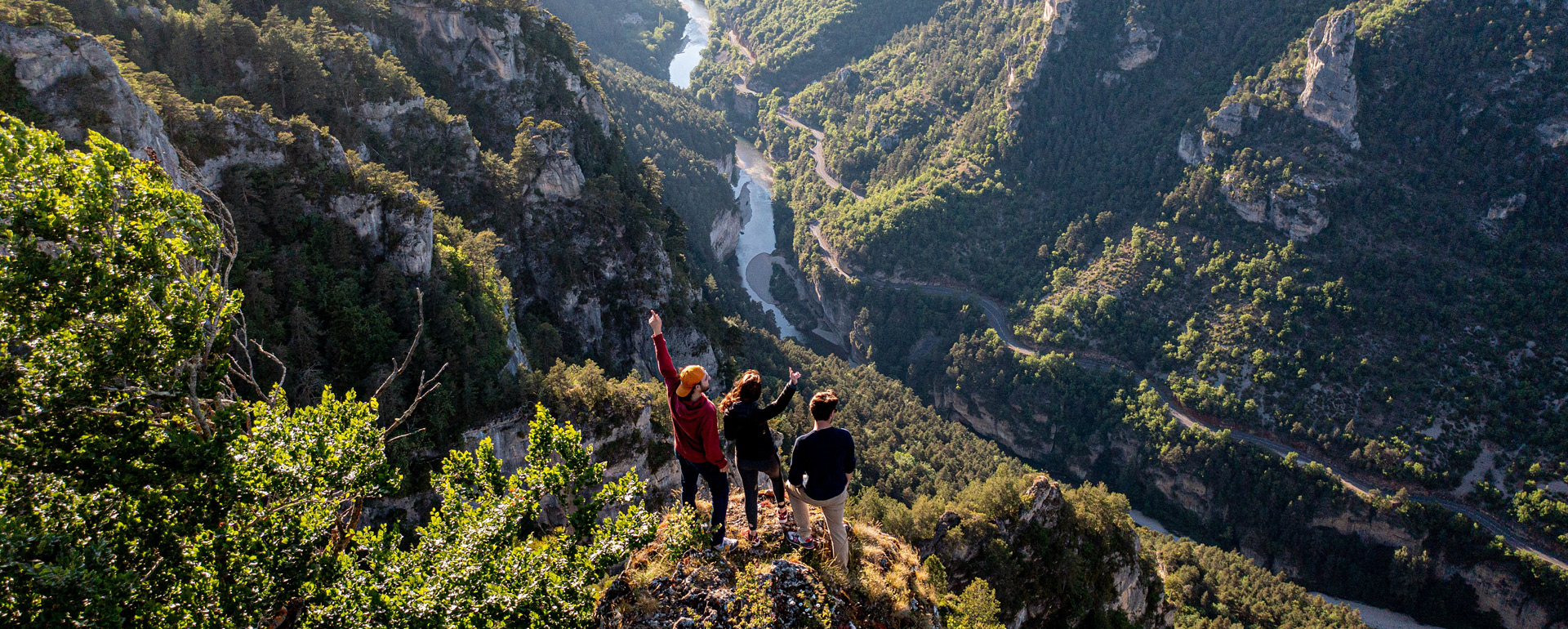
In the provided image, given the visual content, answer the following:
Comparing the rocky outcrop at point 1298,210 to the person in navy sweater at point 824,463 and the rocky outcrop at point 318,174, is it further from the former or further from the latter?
the person in navy sweater at point 824,463

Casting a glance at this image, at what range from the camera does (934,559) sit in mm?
17156

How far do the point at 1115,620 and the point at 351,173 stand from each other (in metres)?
39.0

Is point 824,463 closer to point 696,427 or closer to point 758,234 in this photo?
point 696,427

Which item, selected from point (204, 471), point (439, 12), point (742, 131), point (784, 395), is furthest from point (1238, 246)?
point (742, 131)

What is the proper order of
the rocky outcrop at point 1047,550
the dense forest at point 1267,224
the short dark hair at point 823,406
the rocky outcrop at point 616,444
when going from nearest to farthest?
the short dark hair at point 823,406 → the rocky outcrop at point 1047,550 → the rocky outcrop at point 616,444 → the dense forest at point 1267,224

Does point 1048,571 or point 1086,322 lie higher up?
point 1048,571

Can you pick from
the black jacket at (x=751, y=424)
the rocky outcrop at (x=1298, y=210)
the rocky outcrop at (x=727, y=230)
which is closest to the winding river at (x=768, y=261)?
the rocky outcrop at (x=727, y=230)

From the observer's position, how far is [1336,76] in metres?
84.1

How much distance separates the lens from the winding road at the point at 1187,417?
64.9 metres

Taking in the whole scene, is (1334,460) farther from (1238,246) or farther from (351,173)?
(351,173)

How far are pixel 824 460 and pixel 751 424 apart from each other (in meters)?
1.35

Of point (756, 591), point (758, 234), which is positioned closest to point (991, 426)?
point (758, 234)

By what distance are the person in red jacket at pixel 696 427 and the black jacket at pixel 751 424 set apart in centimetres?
29

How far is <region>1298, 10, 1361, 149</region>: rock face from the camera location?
274 ft
